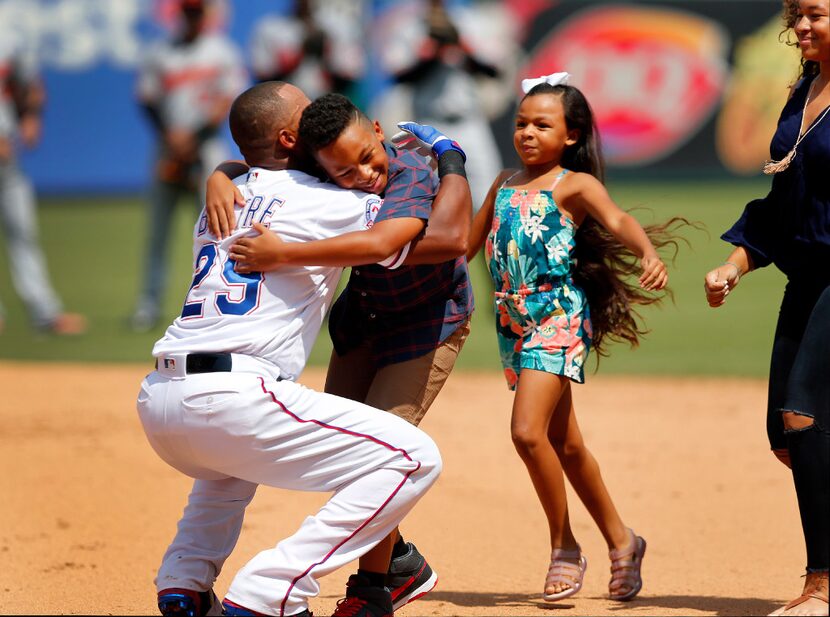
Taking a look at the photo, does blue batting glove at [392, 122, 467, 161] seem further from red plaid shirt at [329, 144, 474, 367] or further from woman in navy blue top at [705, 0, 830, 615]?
woman in navy blue top at [705, 0, 830, 615]

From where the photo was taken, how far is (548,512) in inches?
161

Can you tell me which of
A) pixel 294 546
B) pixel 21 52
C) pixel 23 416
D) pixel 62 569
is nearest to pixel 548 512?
pixel 294 546

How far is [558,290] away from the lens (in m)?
4.10

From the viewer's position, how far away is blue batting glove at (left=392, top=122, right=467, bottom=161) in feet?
12.7

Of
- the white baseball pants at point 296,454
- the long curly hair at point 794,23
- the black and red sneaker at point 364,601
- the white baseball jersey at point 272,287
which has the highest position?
the long curly hair at point 794,23

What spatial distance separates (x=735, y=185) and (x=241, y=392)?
17.0 m

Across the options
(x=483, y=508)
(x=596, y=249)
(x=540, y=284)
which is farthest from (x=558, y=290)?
(x=483, y=508)

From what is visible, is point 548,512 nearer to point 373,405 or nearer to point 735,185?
point 373,405

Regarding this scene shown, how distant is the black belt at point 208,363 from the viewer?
3.26m

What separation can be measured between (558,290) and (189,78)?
7307 millimetres

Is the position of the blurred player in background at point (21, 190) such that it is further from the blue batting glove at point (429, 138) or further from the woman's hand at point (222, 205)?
the woman's hand at point (222, 205)

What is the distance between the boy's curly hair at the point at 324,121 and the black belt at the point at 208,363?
0.69 metres

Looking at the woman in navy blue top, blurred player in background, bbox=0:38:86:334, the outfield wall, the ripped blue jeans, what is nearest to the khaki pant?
the woman in navy blue top

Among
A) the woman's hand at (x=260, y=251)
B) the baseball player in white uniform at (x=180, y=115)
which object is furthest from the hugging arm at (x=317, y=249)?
the baseball player in white uniform at (x=180, y=115)
